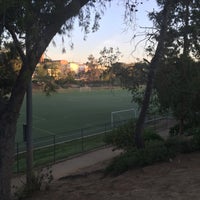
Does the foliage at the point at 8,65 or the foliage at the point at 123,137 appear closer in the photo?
the foliage at the point at 8,65

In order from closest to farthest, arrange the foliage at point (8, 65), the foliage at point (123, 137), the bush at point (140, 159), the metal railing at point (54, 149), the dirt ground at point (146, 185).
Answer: the dirt ground at point (146, 185) < the foliage at point (8, 65) < the bush at point (140, 159) < the foliage at point (123, 137) < the metal railing at point (54, 149)

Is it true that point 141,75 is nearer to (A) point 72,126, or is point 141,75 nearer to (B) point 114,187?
(B) point 114,187

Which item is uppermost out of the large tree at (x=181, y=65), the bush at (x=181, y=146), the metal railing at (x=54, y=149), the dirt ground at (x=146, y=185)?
the large tree at (x=181, y=65)

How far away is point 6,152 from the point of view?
8.95m

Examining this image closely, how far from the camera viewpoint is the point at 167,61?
13305 mm

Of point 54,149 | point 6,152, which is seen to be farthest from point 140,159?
point 54,149

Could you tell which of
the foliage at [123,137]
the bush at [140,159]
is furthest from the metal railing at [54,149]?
the bush at [140,159]

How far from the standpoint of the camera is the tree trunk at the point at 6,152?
8875 mm

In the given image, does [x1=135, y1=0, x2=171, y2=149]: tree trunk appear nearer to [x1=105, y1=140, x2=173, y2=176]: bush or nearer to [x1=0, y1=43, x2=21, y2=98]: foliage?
[x1=105, y1=140, x2=173, y2=176]: bush

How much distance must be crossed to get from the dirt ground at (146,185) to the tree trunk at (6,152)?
0.81 metres

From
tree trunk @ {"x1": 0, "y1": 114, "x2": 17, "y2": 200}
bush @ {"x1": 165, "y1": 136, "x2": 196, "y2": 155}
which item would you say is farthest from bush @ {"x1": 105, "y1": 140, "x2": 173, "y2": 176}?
tree trunk @ {"x1": 0, "y1": 114, "x2": 17, "y2": 200}

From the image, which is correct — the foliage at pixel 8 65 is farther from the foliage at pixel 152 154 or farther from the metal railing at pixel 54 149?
the metal railing at pixel 54 149

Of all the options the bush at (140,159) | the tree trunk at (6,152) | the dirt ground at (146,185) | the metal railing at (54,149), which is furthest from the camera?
the metal railing at (54,149)

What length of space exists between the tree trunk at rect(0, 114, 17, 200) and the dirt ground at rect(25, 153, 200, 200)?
81cm
